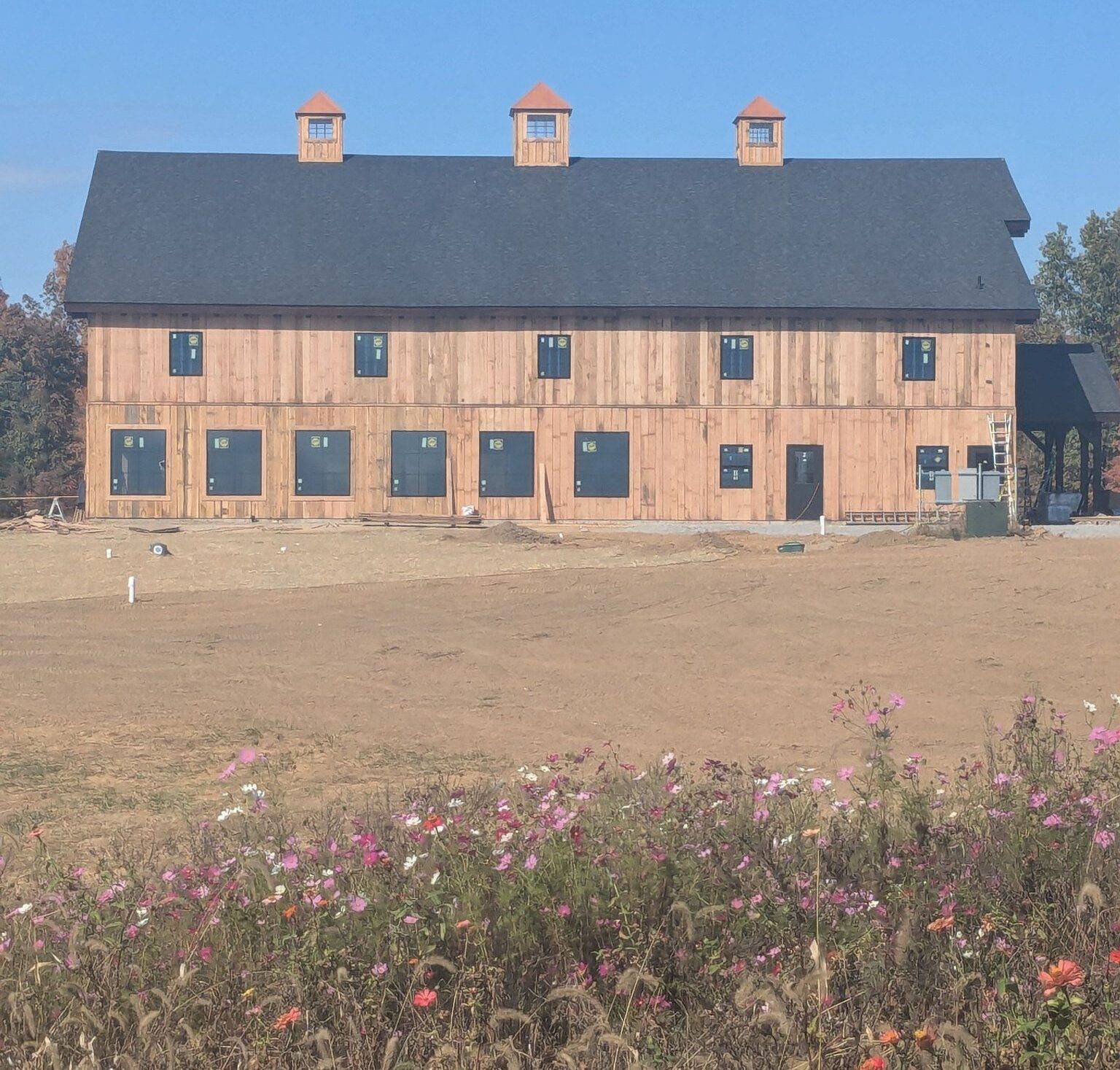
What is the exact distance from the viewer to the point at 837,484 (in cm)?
4100

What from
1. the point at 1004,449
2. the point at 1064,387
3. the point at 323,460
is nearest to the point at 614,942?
the point at 323,460

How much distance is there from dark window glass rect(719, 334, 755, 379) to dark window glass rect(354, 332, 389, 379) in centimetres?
954

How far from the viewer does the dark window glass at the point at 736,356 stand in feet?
135

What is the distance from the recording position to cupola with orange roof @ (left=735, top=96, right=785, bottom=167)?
46.4m

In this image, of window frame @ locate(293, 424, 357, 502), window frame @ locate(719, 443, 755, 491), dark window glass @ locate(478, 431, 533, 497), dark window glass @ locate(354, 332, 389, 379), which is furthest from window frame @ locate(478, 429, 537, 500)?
window frame @ locate(719, 443, 755, 491)

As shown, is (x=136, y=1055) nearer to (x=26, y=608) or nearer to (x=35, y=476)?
(x=26, y=608)

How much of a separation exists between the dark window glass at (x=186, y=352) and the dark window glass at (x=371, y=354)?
173 inches

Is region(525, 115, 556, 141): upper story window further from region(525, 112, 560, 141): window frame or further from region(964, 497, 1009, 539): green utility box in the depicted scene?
region(964, 497, 1009, 539): green utility box

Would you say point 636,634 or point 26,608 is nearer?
point 636,634

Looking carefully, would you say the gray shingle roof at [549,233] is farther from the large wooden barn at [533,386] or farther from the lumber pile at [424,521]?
the lumber pile at [424,521]

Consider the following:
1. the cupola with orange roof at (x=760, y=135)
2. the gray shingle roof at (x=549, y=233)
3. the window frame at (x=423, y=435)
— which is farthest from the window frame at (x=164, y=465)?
the cupola with orange roof at (x=760, y=135)

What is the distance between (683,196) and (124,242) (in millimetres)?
17052

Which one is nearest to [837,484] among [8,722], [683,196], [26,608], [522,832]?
[683,196]

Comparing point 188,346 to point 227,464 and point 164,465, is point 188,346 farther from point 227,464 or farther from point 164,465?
point 227,464
